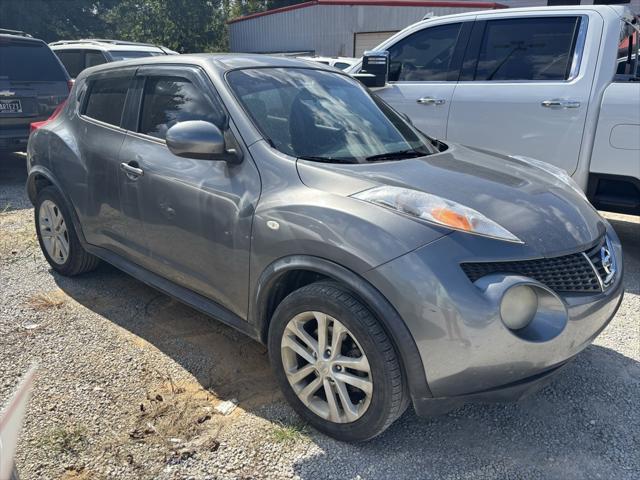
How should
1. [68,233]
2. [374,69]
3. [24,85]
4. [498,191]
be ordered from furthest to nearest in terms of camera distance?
[24,85]
[374,69]
[68,233]
[498,191]

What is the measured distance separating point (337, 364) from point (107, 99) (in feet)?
8.47

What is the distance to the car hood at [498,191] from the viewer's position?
92.8 inches

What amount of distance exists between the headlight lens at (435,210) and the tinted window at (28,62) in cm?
681

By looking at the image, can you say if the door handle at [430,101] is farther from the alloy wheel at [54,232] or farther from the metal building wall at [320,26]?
the metal building wall at [320,26]

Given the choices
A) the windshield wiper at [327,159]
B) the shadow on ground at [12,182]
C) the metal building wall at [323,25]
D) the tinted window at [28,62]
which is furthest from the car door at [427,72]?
the metal building wall at [323,25]

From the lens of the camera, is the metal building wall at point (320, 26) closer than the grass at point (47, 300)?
No

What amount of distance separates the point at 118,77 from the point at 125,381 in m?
2.05

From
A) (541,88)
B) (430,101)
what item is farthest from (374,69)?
(541,88)

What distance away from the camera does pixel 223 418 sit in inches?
104

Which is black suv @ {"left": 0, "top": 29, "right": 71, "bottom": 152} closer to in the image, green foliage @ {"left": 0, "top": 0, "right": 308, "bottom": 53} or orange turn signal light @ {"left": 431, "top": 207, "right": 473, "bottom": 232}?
orange turn signal light @ {"left": 431, "top": 207, "right": 473, "bottom": 232}

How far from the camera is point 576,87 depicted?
4.59m

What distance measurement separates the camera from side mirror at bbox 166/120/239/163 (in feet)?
8.63

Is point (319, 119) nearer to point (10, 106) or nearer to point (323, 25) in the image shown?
point (10, 106)

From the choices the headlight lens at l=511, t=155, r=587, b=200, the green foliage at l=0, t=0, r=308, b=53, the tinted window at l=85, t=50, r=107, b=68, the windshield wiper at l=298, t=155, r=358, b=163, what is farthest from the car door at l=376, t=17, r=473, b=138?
the green foliage at l=0, t=0, r=308, b=53
